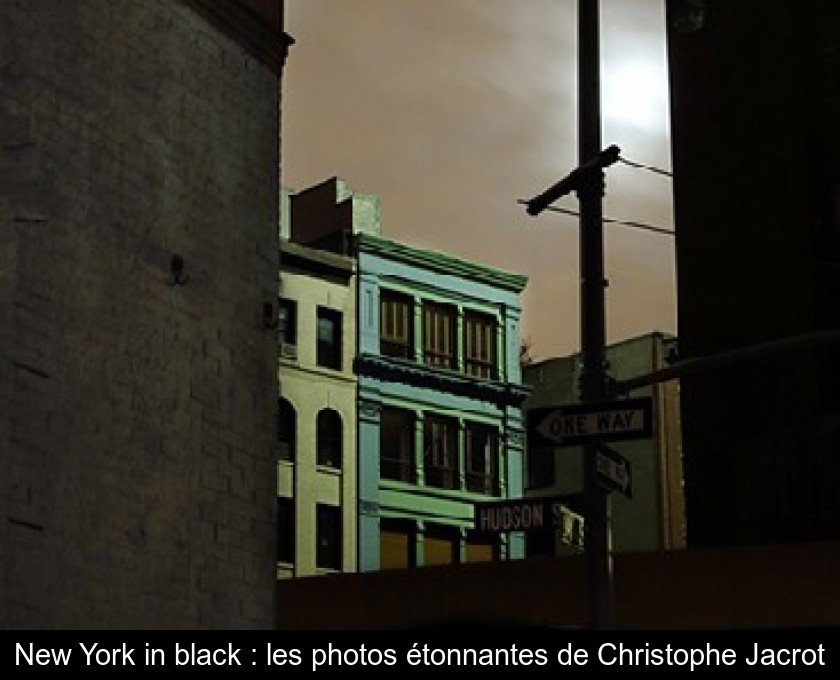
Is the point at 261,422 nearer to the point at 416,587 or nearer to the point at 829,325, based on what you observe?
the point at 416,587

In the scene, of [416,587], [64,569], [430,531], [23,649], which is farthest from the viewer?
[430,531]

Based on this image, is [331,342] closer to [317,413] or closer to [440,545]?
[317,413]

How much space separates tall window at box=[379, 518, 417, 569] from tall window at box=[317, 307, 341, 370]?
416 cm

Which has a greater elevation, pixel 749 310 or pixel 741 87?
pixel 741 87

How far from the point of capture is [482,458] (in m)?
46.3

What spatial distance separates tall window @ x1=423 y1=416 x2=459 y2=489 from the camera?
4494 centimetres

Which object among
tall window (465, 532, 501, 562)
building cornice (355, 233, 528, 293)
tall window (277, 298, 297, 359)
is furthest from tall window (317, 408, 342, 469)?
tall window (465, 532, 501, 562)

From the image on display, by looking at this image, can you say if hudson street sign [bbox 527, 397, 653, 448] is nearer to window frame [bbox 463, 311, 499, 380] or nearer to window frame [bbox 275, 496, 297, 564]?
window frame [bbox 275, 496, 297, 564]

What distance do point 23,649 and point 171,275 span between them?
162 inches

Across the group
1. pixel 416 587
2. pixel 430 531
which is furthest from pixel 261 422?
pixel 430 531

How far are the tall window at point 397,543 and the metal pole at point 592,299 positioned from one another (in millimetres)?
26919

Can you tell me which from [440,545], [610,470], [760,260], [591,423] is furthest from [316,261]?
[591,423]

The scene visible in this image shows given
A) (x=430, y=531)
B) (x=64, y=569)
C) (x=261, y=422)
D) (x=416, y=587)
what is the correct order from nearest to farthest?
1. (x=64, y=569)
2. (x=261, y=422)
3. (x=416, y=587)
4. (x=430, y=531)

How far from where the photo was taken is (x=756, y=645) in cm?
1393
